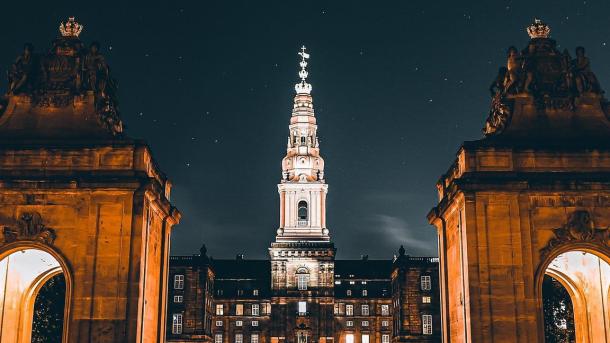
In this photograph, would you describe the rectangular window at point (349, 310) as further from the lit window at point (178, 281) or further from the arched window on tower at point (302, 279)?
the lit window at point (178, 281)

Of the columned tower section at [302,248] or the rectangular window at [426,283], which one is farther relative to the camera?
the columned tower section at [302,248]

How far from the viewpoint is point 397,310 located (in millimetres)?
96688

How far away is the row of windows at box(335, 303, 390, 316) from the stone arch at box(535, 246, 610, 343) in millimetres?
86532

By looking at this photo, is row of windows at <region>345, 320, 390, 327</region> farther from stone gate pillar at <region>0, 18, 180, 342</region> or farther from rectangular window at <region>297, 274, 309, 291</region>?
stone gate pillar at <region>0, 18, 180, 342</region>

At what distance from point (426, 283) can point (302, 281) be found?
2866cm

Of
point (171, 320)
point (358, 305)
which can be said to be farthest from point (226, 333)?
point (171, 320)

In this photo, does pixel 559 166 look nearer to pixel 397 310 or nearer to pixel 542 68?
pixel 542 68

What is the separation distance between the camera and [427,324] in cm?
9094

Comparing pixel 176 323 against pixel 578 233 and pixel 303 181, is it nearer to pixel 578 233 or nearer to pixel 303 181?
pixel 303 181

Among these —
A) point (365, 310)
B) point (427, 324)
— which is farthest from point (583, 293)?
point (365, 310)

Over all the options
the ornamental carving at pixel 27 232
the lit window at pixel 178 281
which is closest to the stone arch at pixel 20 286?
the ornamental carving at pixel 27 232

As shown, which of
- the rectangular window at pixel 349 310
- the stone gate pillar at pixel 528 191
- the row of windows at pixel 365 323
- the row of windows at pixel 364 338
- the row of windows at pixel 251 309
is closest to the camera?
the stone gate pillar at pixel 528 191

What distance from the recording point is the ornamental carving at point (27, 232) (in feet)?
103

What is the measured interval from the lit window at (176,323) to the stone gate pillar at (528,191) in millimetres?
60592
